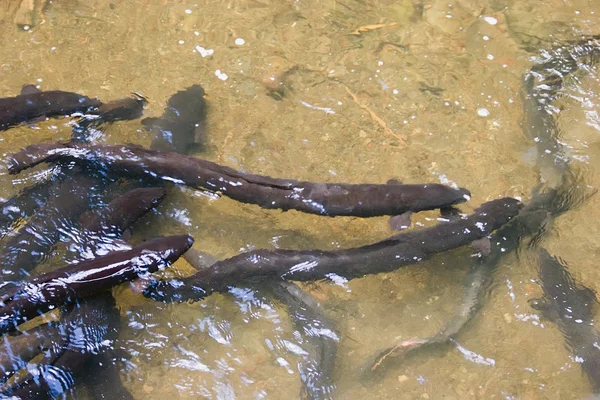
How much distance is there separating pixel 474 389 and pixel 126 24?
16.9 ft

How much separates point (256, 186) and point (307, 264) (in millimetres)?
822

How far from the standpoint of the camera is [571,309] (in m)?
4.04

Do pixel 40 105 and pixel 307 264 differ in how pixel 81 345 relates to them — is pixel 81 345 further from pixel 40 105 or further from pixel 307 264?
pixel 40 105

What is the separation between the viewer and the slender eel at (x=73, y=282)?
3.44 metres

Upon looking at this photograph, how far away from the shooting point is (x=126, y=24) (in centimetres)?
602

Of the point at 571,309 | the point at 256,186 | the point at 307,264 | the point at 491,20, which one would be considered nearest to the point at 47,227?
the point at 256,186

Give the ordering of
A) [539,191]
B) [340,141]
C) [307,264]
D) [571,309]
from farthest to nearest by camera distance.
Result: [340,141] < [539,191] < [571,309] < [307,264]

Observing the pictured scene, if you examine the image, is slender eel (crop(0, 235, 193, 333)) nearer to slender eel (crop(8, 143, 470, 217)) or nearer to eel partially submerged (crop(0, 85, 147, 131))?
slender eel (crop(8, 143, 470, 217))

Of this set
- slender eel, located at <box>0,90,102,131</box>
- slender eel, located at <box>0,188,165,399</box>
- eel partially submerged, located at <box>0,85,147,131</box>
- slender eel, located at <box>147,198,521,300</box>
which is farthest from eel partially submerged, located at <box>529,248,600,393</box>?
slender eel, located at <box>0,90,102,131</box>

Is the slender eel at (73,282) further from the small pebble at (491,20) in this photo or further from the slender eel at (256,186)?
the small pebble at (491,20)

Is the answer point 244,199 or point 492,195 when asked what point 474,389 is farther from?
point 244,199

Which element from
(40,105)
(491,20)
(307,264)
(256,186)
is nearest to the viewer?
(307,264)

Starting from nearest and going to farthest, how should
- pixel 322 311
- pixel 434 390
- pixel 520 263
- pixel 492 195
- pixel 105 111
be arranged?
1. pixel 434 390
2. pixel 322 311
3. pixel 520 263
4. pixel 492 195
5. pixel 105 111

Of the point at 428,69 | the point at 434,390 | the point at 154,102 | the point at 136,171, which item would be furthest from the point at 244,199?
the point at 428,69
